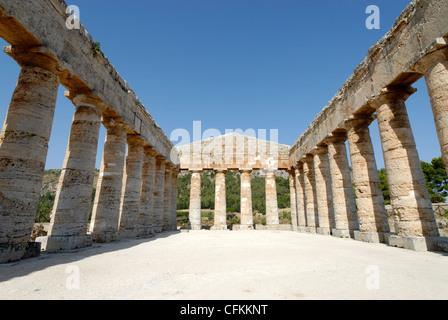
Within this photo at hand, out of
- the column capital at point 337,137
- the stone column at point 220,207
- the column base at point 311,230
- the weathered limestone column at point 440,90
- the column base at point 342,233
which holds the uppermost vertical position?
the column capital at point 337,137

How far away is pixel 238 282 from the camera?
3.48m

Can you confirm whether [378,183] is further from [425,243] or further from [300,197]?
[300,197]

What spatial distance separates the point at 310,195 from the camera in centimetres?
1756

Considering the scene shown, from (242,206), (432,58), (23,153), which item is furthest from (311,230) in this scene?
(23,153)

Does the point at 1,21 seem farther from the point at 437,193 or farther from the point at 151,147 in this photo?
the point at 437,193

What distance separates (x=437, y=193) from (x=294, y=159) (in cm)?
2134

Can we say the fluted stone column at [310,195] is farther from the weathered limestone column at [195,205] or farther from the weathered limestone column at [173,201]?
the weathered limestone column at [173,201]

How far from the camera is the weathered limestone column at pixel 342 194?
1191 cm

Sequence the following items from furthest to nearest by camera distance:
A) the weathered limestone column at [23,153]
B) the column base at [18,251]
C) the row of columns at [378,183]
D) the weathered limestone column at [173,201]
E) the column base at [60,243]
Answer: the weathered limestone column at [173,201] < the row of columns at [378,183] < the column base at [60,243] < the weathered limestone column at [23,153] < the column base at [18,251]

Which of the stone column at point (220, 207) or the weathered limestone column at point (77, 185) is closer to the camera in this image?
the weathered limestone column at point (77, 185)

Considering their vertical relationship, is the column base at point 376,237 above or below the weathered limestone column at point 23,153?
below

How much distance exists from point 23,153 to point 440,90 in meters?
11.0

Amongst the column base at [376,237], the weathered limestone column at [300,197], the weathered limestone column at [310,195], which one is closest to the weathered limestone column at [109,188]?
the column base at [376,237]
